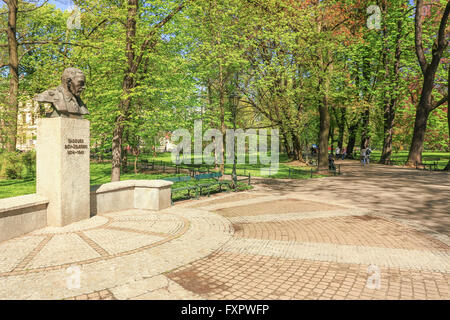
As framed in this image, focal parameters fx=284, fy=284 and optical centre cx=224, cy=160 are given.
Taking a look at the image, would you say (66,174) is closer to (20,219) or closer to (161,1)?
(20,219)

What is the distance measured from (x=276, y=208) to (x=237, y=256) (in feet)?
15.8

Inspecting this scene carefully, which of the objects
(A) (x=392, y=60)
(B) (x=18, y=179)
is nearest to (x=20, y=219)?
(B) (x=18, y=179)

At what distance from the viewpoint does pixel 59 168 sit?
285 inches

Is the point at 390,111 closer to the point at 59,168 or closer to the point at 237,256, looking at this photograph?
the point at 237,256

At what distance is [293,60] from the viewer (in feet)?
76.0

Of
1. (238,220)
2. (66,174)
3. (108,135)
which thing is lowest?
(238,220)

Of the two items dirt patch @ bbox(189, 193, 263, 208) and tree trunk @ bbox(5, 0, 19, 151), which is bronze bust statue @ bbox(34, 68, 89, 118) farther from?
tree trunk @ bbox(5, 0, 19, 151)

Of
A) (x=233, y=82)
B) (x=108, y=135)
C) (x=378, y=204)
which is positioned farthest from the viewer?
(x=233, y=82)

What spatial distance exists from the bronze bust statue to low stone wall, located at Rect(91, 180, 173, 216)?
2.54 m

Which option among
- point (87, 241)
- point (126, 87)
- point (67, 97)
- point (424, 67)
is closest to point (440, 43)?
point (424, 67)

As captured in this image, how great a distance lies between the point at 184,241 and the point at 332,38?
1954 cm

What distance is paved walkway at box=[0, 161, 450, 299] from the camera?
4395 mm

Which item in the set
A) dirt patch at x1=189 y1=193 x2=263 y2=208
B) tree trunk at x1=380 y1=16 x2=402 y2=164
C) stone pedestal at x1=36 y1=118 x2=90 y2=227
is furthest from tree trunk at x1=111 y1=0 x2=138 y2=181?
tree trunk at x1=380 y1=16 x2=402 y2=164
